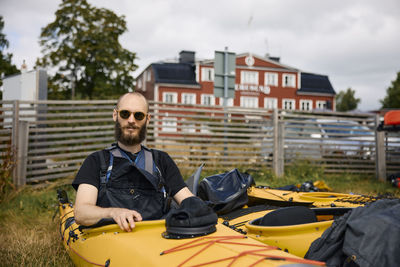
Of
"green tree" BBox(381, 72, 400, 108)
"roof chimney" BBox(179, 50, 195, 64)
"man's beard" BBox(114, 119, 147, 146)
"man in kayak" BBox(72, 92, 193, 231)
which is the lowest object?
"man in kayak" BBox(72, 92, 193, 231)

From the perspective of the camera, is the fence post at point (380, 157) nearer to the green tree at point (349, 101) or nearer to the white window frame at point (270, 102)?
the white window frame at point (270, 102)

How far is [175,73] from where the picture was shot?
35.8 metres

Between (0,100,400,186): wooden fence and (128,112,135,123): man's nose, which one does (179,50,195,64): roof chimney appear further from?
(128,112,135,123): man's nose

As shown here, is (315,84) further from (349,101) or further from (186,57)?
(349,101)

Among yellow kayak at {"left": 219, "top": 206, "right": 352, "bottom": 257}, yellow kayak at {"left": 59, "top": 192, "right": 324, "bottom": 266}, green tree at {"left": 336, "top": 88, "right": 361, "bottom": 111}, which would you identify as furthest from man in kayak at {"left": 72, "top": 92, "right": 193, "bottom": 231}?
green tree at {"left": 336, "top": 88, "right": 361, "bottom": 111}

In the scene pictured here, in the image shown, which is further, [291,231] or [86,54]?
[86,54]

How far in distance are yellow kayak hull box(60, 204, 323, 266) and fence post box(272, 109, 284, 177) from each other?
690 centimetres

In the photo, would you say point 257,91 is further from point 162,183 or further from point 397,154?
point 162,183

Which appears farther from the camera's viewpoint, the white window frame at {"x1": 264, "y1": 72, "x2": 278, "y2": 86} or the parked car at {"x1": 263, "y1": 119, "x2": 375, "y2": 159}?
the white window frame at {"x1": 264, "y1": 72, "x2": 278, "y2": 86}

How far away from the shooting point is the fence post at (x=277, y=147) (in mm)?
9305

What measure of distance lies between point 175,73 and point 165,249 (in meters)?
34.3

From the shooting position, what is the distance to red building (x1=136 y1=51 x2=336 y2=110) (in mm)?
35453

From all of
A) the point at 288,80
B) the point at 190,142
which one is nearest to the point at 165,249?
the point at 190,142

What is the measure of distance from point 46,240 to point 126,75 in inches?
878
